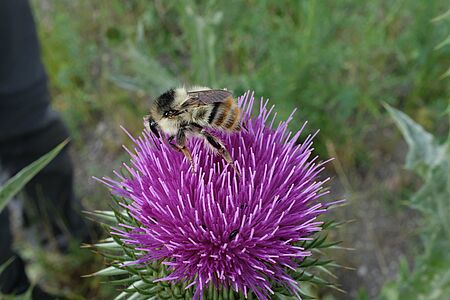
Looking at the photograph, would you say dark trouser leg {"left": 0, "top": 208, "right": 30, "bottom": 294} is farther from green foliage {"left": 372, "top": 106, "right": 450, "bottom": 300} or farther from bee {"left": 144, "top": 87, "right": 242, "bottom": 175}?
green foliage {"left": 372, "top": 106, "right": 450, "bottom": 300}

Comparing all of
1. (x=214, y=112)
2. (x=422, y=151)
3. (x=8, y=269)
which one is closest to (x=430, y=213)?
(x=422, y=151)

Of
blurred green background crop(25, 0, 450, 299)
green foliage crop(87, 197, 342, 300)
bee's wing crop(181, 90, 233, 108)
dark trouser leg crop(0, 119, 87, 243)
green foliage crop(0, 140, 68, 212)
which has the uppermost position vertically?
blurred green background crop(25, 0, 450, 299)

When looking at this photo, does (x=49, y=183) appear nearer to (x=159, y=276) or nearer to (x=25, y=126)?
(x=25, y=126)

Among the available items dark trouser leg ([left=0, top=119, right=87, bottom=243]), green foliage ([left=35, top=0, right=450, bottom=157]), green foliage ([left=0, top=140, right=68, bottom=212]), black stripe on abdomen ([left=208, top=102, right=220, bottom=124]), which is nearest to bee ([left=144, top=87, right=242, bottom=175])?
black stripe on abdomen ([left=208, top=102, right=220, bottom=124])

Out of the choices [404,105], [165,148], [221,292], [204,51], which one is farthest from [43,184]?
[404,105]

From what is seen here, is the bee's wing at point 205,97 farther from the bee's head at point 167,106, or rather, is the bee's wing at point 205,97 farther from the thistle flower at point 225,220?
the thistle flower at point 225,220
